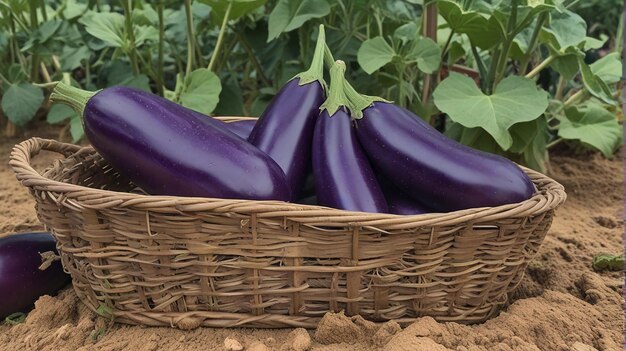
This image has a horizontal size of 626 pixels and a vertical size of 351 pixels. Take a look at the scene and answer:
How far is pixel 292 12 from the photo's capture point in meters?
2.04

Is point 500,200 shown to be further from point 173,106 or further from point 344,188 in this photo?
point 173,106

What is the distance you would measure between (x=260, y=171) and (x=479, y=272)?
434 mm

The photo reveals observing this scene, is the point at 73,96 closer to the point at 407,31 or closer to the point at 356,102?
the point at 356,102

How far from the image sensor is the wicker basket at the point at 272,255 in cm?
111

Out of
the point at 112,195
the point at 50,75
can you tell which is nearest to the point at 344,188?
the point at 112,195

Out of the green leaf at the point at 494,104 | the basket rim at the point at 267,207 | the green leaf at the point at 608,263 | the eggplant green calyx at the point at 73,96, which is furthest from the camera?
the green leaf at the point at 494,104

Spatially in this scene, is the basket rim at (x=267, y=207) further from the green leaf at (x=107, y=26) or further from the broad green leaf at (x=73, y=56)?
the broad green leaf at (x=73, y=56)

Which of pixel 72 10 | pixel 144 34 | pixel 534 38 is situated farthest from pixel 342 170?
pixel 72 10

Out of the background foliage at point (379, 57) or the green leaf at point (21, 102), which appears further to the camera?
the green leaf at point (21, 102)

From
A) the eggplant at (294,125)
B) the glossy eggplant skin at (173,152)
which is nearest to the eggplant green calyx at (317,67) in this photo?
the eggplant at (294,125)

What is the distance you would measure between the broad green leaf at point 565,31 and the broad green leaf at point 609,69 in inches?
6.0

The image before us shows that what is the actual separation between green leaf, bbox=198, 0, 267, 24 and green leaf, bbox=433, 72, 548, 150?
2.03 ft

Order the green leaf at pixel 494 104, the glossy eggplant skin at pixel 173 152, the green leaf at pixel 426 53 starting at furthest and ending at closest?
the green leaf at pixel 426 53
the green leaf at pixel 494 104
the glossy eggplant skin at pixel 173 152

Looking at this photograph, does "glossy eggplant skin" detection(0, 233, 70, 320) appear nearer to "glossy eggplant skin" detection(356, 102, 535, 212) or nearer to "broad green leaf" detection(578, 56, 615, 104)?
"glossy eggplant skin" detection(356, 102, 535, 212)
